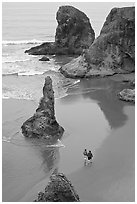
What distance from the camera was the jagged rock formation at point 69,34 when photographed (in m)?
57.4

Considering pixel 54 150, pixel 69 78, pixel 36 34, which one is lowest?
pixel 36 34

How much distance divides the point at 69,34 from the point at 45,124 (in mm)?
36290

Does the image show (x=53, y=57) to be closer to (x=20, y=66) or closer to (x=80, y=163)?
(x=20, y=66)

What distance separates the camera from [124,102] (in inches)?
1225

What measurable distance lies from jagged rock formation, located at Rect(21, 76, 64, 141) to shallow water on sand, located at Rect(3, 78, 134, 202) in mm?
599

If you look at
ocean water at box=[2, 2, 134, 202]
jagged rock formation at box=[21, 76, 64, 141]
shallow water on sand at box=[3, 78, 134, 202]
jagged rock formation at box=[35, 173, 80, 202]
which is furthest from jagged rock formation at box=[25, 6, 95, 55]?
jagged rock formation at box=[35, 173, 80, 202]

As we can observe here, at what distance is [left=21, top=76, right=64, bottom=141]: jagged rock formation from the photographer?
78.7 ft

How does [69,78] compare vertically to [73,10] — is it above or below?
below

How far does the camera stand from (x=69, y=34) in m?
58.3

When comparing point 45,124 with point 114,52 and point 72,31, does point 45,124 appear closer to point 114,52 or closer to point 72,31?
point 114,52

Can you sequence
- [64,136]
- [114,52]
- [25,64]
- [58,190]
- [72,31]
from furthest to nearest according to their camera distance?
[72,31]
[25,64]
[114,52]
[64,136]
[58,190]

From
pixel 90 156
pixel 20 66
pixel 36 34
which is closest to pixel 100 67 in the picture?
pixel 20 66

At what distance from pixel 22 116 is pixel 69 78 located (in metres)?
14.2

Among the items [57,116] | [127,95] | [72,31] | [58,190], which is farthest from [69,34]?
[58,190]
